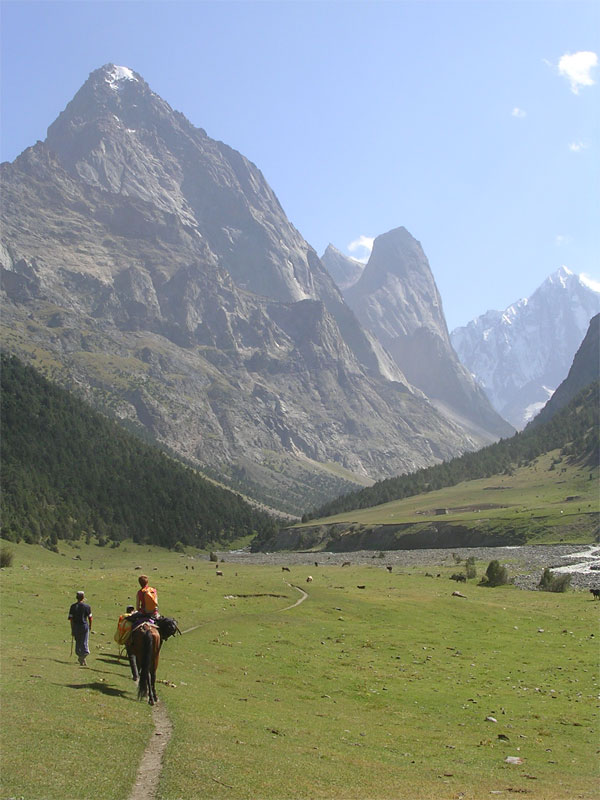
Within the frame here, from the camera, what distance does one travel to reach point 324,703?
29.5m

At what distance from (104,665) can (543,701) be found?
63.9 ft

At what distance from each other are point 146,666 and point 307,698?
827cm

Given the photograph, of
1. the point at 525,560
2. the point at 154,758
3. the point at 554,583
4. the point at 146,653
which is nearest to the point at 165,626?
the point at 146,653

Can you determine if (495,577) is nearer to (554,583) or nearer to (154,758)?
(554,583)

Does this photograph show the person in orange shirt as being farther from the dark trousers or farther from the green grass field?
the green grass field

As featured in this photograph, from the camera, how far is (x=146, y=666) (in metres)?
Answer: 25.2

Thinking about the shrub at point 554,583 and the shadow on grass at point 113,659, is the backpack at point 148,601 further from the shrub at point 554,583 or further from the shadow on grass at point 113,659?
the shrub at point 554,583

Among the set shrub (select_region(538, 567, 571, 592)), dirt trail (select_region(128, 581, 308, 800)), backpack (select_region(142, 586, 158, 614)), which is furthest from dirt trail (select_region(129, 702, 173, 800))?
shrub (select_region(538, 567, 571, 592))

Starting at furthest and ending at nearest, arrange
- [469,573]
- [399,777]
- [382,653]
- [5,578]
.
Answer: [469,573] < [5,578] < [382,653] < [399,777]

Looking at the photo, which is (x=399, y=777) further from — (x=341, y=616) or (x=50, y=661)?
(x=341, y=616)

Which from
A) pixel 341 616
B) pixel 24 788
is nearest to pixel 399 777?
pixel 24 788

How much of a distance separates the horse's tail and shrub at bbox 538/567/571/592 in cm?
5554

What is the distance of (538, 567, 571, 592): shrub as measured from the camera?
2783 inches

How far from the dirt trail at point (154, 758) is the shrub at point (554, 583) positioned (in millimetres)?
55739
